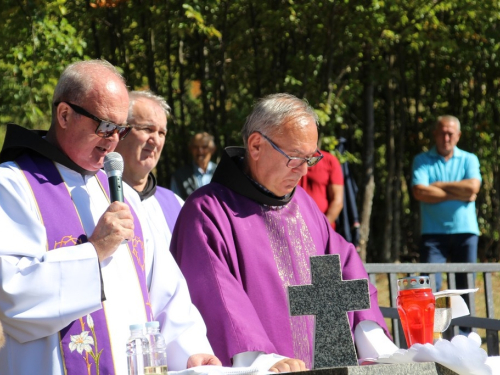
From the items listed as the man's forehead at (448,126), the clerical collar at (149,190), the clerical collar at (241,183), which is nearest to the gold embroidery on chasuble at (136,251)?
the clerical collar at (241,183)

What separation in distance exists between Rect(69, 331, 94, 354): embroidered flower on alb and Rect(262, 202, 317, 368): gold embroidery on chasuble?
113cm

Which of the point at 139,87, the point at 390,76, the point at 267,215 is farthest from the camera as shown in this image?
the point at 390,76

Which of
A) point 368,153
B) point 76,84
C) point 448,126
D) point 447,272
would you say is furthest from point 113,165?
point 368,153

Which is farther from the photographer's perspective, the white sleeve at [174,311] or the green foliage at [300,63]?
the green foliage at [300,63]

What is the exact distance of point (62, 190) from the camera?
4.12 meters

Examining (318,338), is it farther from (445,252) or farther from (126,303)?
(445,252)

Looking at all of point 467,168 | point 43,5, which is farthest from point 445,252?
point 43,5

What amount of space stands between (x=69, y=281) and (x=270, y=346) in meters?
1.04

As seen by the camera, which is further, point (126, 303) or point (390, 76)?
point (390, 76)

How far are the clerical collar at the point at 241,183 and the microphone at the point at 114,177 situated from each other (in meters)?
1.17

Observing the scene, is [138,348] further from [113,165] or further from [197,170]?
[197,170]

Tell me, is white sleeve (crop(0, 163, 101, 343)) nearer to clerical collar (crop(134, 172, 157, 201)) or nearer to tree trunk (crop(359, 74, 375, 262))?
clerical collar (crop(134, 172, 157, 201))

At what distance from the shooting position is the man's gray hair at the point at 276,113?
15.6 feet

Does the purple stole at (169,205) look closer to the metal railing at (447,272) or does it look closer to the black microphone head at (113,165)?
the metal railing at (447,272)
